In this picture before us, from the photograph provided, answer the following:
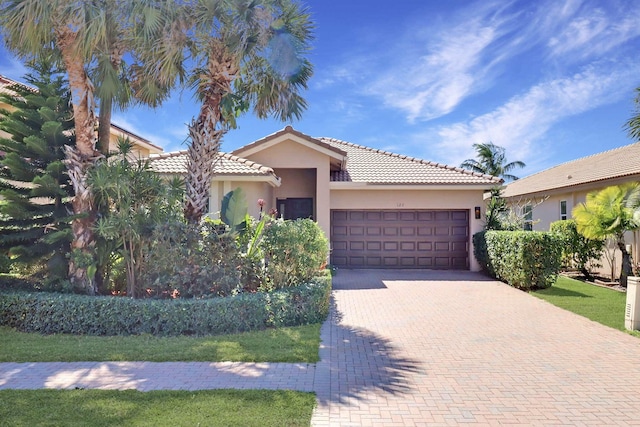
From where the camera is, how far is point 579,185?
708 inches

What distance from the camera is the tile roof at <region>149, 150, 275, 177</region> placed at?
14.8 metres

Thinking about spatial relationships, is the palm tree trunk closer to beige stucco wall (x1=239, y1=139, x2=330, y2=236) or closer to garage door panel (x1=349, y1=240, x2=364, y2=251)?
beige stucco wall (x1=239, y1=139, x2=330, y2=236)

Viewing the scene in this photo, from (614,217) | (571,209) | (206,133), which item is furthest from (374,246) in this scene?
(206,133)

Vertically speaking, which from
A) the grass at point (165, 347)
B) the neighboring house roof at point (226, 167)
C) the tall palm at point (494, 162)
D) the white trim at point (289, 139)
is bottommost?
the grass at point (165, 347)

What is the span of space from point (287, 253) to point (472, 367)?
4697 millimetres


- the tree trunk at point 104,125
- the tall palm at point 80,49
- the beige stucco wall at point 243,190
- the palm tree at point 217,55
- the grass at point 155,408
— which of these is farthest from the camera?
the beige stucco wall at point 243,190

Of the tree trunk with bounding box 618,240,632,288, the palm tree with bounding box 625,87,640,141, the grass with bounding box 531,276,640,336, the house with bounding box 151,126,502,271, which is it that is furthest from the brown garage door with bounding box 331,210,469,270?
the palm tree with bounding box 625,87,640,141

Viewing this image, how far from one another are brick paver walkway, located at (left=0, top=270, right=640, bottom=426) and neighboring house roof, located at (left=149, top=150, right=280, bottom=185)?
277 inches

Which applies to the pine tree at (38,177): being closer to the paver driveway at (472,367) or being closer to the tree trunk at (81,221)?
the tree trunk at (81,221)

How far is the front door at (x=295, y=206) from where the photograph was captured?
1902 centimetres

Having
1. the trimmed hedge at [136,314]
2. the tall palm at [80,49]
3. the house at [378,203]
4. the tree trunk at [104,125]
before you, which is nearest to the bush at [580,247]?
the house at [378,203]

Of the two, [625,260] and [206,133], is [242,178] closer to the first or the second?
[206,133]

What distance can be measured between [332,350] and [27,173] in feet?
26.4

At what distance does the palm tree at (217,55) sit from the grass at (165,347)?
3.54 m
